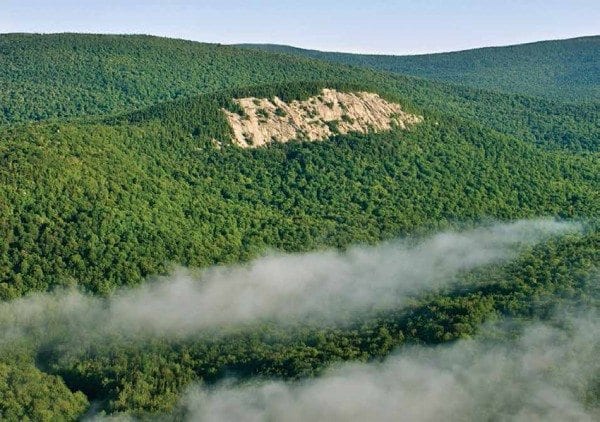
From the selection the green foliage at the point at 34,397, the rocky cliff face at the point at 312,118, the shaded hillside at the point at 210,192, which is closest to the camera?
the green foliage at the point at 34,397

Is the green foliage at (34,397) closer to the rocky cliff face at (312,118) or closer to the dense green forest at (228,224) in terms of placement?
the dense green forest at (228,224)

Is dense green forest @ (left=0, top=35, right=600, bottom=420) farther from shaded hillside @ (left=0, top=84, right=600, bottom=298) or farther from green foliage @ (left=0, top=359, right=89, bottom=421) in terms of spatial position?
shaded hillside @ (left=0, top=84, right=600, bottom=298)

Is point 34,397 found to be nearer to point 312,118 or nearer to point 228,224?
point 228,224

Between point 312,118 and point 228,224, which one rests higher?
point 312,118

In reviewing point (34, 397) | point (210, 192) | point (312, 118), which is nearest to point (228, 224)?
point (210, 192)

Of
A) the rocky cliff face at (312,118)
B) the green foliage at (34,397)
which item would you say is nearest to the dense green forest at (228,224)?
the green foliage at (34,397)

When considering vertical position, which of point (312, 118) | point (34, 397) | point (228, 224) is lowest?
point (34, 397)

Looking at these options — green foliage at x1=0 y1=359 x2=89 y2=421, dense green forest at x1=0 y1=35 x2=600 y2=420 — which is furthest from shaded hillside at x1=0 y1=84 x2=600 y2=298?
green foliage at x1=0 y1=359 x2=89 y2=421
